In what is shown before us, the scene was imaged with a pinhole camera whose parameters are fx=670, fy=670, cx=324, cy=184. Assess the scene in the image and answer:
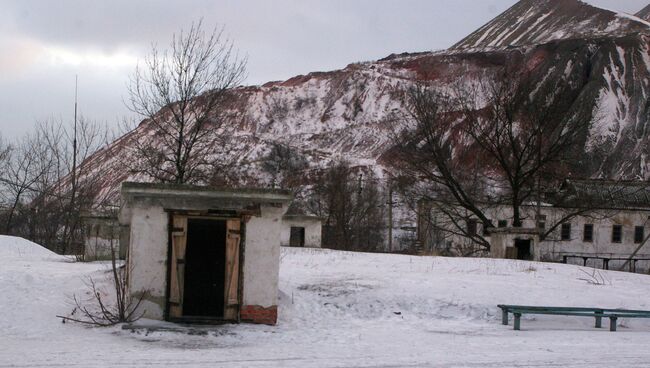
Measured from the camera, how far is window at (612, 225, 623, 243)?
2154 inches

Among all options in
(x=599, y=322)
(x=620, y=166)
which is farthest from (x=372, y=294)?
(x=620, y=166)

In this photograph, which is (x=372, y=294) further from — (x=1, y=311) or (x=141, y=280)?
(x=1, y=311)

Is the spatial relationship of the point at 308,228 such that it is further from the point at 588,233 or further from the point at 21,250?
the point at 588,233

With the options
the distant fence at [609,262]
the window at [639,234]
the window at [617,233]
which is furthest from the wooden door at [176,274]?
the window at [639,234]

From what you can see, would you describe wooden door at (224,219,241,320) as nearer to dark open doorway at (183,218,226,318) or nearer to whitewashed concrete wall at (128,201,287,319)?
whitewashed concrete wall at (128,201,287,319)

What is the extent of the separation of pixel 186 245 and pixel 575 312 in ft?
26.8

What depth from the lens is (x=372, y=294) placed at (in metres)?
15.7

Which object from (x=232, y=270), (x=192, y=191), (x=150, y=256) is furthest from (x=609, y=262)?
(x=150, y=256)

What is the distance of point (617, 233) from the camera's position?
180ft

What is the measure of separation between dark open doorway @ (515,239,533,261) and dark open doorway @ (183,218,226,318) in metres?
15.2

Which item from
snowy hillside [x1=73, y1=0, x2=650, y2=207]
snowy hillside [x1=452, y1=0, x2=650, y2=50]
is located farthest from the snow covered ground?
snowy hillside [x1=452, y1=0, x2=650, y2=50]

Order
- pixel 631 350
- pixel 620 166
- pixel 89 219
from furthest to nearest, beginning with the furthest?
1. pixel 620 166
2. pixel 89 219
3. pixel 631 350

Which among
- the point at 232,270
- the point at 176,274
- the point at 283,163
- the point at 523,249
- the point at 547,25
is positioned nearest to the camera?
the point at 176,274

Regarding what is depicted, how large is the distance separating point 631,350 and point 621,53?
119264 mm
